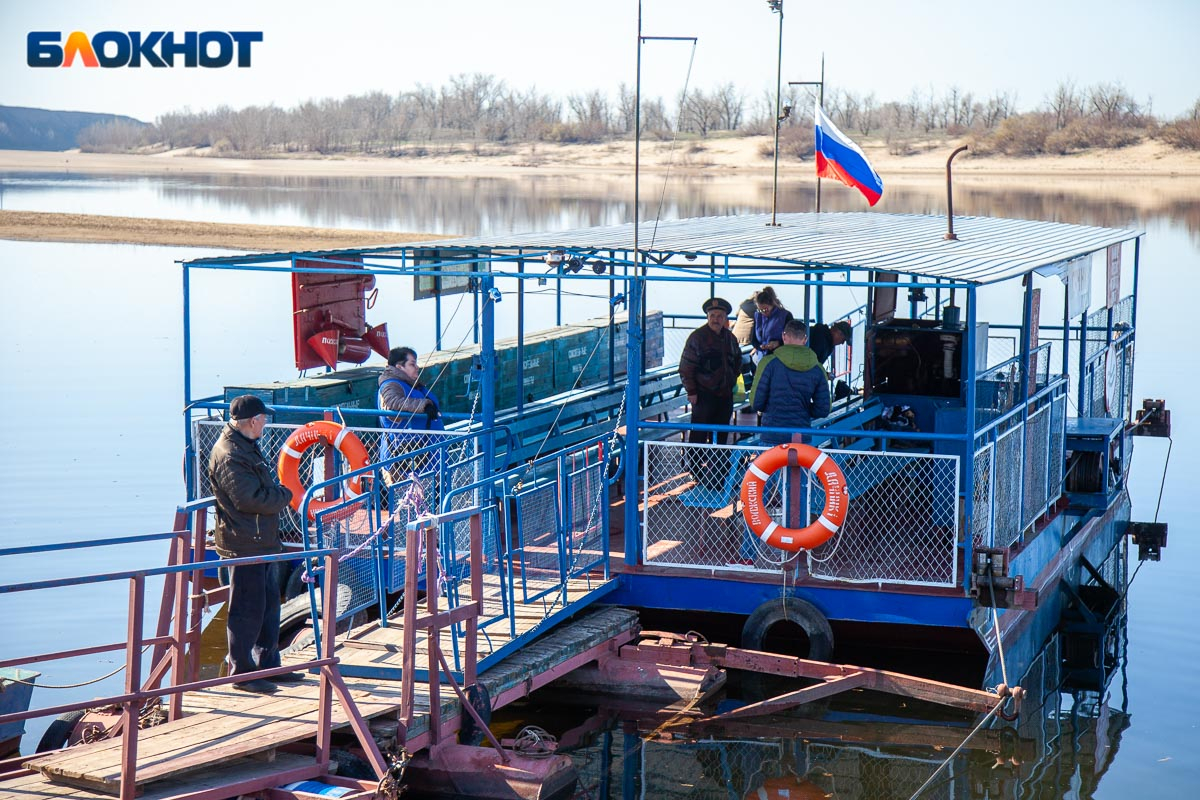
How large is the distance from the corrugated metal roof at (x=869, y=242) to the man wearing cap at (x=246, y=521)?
150 inches

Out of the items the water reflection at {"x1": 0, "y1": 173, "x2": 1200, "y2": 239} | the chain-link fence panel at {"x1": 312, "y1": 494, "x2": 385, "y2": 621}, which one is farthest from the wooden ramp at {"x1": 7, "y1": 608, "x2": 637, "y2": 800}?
the water reflection at {"x1": 0, "y1": 173, "x2": 1200, "y2": 239}

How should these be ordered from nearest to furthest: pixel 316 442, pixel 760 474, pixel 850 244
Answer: pixel 760 474 < pixel 316 442 < pixel 850 244

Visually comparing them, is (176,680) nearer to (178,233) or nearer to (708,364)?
(708,364)

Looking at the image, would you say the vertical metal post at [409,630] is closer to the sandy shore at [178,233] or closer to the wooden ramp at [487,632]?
the wooden ramp at [487,632]

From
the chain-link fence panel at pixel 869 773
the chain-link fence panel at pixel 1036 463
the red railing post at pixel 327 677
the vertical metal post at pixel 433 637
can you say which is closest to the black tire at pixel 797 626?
the chain-link fence panel at pixel 869 773

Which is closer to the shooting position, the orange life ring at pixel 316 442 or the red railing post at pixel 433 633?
the red railing post at pixel 433 633

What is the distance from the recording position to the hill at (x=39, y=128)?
180 m

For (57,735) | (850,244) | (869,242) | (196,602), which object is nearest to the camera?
(196,602)

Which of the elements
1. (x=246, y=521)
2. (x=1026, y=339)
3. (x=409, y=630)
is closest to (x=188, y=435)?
(x=246, y=521)

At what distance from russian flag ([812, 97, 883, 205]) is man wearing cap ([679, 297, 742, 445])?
13.5 ft

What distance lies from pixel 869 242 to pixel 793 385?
8.74 feet

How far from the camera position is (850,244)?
1288cm

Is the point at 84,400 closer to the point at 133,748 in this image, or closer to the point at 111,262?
the point at 133,748

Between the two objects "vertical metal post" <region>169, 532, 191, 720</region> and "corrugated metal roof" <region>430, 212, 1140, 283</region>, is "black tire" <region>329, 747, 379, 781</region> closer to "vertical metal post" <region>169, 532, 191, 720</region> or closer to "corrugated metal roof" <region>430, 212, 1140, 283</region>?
"vertical metal post" <region>169, 532, 191, 720</region>
